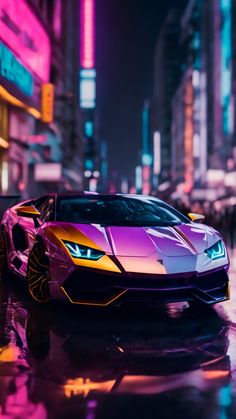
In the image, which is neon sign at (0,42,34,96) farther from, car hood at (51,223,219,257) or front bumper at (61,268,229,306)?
front bumper at (61,268,229,306)

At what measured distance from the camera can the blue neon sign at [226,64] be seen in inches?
2880

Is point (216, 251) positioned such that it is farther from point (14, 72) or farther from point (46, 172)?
point (46, 172)

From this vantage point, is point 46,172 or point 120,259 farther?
point 46,172

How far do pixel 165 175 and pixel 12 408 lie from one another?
175 m

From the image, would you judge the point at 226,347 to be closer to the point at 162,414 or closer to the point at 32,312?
the point at 162,414

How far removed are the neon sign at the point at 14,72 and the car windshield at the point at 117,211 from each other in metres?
16.8

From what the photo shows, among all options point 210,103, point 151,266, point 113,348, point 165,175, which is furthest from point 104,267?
point 165,175

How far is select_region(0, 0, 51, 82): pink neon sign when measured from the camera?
26383 millimetres

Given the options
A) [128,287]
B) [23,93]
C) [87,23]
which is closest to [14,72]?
[23,93]

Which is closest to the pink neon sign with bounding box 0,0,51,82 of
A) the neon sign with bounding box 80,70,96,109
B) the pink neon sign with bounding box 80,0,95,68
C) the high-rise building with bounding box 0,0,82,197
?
the high-rise building with bounding box 0,0,82,197

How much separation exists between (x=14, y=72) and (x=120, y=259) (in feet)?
70.0

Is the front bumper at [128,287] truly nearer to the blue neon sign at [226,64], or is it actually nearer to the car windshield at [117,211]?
the car windshield at [117,211]

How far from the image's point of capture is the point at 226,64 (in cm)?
7556

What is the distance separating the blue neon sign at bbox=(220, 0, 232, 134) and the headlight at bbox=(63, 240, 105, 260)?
6819 cm
